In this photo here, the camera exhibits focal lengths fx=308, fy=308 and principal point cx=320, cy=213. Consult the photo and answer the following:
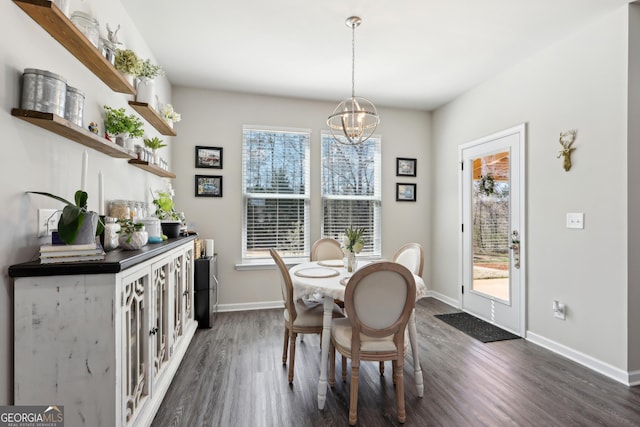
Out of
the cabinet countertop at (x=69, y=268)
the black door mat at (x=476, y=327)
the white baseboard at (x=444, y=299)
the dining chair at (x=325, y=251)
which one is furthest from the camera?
the white baseboard at (x=444, y=299)

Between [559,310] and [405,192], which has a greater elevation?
[405,192]

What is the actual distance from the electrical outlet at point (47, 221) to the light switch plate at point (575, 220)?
12.2 feet

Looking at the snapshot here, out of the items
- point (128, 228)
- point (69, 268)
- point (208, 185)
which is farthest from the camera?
point (208, 185)

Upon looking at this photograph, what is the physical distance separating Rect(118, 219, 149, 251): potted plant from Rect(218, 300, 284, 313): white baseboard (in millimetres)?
2376

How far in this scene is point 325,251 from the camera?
3.36m

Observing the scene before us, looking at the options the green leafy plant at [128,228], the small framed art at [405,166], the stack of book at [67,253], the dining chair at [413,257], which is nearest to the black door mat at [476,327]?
the dining chair at [413,257]

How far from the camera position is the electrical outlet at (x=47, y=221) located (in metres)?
1.44

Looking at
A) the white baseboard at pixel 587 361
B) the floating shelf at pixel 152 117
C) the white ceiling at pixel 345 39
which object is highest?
the white ceiling at pixel 345 39

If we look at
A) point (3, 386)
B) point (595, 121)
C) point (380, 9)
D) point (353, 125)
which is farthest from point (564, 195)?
point (3, 386)

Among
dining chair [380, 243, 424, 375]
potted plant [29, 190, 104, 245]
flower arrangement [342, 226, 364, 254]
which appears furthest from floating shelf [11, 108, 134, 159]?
dining chair [380, 243, 424, 375]

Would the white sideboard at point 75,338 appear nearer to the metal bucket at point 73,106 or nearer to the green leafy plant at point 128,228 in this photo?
the green leafy plant at point 128,228

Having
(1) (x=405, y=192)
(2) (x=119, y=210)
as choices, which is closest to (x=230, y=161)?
(2) (x=119, y=210)

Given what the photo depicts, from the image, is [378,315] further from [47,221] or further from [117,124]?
[117,124]

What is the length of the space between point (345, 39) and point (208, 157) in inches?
86.2
